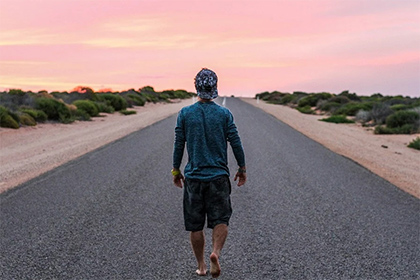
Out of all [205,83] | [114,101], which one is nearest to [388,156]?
[205,83]

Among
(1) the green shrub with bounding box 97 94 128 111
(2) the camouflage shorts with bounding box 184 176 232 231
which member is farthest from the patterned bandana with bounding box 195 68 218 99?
(1) the green shrub with bounding box 97 94 128 111

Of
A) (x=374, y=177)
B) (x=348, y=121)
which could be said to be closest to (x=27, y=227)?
(x=374, y=177)

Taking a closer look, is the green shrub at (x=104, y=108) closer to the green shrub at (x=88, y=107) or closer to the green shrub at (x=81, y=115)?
the green shrub at (x=88, y=107)

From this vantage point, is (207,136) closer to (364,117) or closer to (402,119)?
(402,119)

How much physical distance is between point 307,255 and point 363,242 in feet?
3.01

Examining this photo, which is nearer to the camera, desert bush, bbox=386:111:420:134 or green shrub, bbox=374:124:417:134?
green shrub, bbox=374:124:417:134

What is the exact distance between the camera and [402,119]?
23906mm

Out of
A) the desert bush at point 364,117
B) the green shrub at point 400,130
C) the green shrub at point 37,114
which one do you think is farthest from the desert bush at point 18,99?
the desert bush at point 364,117

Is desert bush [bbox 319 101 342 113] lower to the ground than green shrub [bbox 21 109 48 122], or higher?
lower

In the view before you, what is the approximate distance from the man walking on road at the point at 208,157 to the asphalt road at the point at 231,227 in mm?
641

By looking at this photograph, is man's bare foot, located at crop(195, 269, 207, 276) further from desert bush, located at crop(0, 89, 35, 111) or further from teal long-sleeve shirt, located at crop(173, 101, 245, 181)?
desert bush, located at crop(0, 89, 35, 111)

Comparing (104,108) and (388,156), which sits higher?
(388,156)

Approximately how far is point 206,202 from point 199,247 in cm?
48

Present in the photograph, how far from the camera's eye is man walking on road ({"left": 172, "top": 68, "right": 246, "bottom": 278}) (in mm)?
4340
